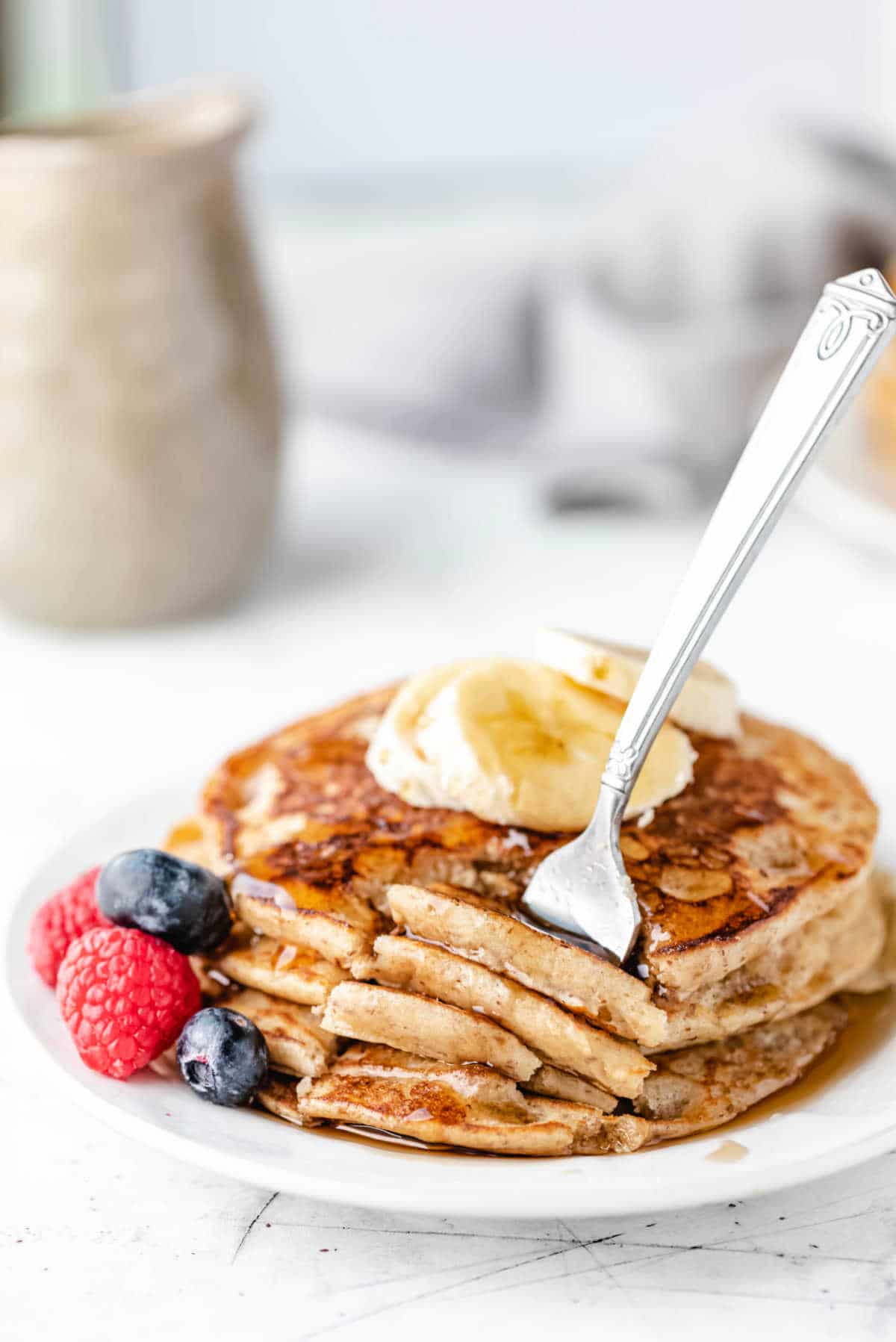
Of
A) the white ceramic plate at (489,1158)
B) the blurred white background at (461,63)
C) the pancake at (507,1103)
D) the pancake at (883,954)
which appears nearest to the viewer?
the white ceramic plate at (489,1158)

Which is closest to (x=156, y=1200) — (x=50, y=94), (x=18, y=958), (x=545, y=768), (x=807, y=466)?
(x=18, y=958)

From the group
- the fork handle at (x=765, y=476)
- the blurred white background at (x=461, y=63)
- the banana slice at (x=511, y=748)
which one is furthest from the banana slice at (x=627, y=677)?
the blurred white background at (x=461, y=63)

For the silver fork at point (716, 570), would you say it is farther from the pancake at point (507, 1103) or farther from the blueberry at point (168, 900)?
the blueberry at point (168, 900)

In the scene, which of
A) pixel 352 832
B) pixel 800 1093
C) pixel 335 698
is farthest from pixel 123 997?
pixel 335 698

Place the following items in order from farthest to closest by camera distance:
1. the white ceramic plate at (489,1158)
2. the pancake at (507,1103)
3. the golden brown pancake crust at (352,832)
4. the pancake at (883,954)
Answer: the pancake at (883,954)
the golden brown pancake crust at (352,832)
the pancake at (507,1103)
the white ceramic plate at (489,1158)

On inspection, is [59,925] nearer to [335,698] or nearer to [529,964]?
[529,964]

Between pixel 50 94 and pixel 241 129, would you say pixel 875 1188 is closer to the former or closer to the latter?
pixel 241 129

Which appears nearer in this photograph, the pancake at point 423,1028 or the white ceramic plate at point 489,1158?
the white ceramic plate at point 489,1158
